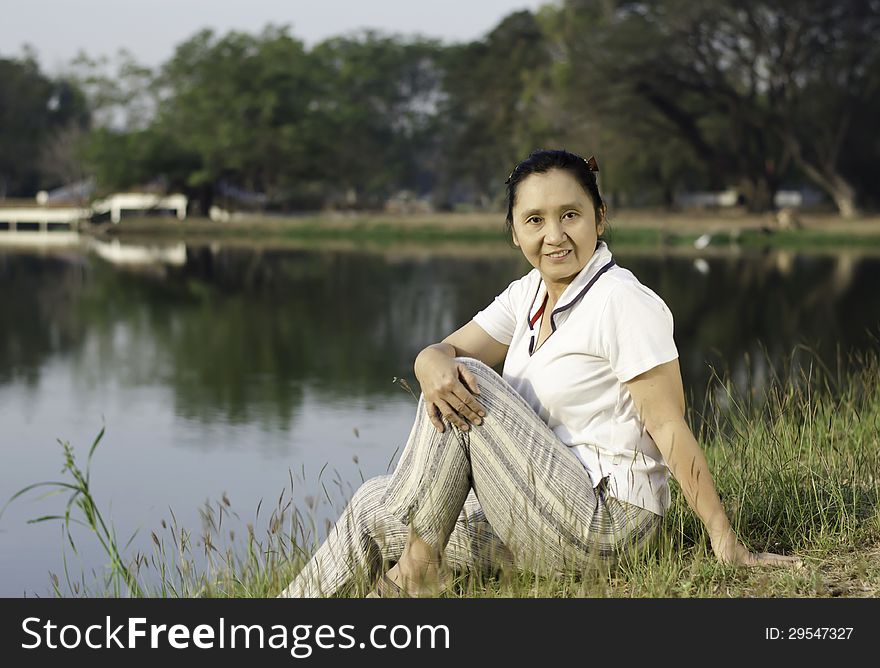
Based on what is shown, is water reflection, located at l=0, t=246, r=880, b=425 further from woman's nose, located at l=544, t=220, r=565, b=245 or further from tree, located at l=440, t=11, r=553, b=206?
tree, located at l=440, t=11, r=553, b=206

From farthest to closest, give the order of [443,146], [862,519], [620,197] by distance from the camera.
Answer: [443,146] < [620,197] < [862,519]

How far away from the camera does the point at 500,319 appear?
3.23 m

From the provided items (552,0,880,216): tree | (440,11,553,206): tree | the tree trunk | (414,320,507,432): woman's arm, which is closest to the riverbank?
the tree trunk

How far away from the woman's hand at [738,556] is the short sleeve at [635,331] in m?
0.50

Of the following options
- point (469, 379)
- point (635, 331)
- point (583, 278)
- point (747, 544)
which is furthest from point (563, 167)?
point (747, 544)

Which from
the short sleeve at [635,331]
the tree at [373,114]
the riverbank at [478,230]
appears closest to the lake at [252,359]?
the short sleeve at [635,331]

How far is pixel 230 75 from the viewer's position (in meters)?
50.5

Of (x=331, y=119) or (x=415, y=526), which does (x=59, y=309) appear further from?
(x=331, y=119)

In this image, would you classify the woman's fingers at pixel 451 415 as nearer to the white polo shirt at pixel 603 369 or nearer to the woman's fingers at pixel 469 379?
the woman's fingers at pixel 469 379

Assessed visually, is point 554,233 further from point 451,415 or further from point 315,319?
point 315,319

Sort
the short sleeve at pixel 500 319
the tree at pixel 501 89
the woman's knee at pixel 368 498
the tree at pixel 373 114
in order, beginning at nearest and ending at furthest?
the woman's knee at pixel 368 498, the short sleeve at pixel 500 319, the tree at pixel 501 89, the tree at pixel 373 114

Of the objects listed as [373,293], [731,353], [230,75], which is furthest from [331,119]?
[731,353]

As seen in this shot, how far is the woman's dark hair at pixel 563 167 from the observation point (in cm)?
287

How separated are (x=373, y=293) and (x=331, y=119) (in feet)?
106
